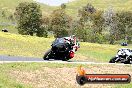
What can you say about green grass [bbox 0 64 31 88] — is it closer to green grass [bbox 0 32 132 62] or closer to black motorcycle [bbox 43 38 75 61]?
black motorcycle [bbox 43 38 75 61]

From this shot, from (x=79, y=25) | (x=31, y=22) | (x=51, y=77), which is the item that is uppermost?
(x=51, y=77)

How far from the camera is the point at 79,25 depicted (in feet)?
443

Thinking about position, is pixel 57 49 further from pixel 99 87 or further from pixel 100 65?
pixel 99 87

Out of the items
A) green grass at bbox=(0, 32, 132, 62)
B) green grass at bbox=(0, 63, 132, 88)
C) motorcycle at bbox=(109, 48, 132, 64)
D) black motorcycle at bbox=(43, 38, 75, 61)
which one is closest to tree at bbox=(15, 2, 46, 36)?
green grass at bbox=(0, 32, 132, 62)

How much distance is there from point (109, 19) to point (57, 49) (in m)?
116

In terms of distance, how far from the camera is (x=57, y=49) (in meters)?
30.0

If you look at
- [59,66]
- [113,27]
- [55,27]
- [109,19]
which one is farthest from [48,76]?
[109,19]

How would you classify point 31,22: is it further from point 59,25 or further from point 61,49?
point 61,49

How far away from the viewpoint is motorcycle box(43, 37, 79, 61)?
29.6 meters

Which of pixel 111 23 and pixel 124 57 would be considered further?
pixel 111 23

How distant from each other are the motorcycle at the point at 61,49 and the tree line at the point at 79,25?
82.0 metres

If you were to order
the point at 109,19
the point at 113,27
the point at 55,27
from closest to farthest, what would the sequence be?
the point at 55,27 < the point at 113,27 < the point at 109,19

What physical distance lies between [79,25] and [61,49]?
105380 millimetres

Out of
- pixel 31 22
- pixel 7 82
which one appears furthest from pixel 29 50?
pixel 31 22
